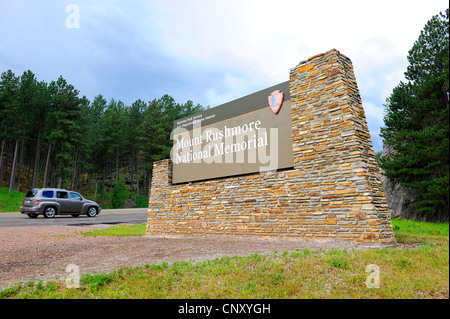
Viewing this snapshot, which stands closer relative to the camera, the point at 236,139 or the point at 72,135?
the point at 236,139

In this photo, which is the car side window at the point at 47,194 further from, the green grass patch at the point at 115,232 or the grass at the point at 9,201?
the grass at the point at 9,201

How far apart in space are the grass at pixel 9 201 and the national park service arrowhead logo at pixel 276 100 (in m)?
31.1

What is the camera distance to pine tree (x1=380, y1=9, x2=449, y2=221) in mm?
1513

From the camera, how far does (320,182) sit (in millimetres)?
6711

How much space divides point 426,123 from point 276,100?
582 cm

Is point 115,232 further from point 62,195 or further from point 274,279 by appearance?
point 274,279

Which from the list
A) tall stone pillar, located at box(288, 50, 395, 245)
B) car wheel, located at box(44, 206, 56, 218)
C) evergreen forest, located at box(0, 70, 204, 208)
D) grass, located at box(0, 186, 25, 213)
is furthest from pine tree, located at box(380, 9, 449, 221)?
evergreen forest, located at box(0, 70, 204, 208)

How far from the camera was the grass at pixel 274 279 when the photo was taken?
3.19m

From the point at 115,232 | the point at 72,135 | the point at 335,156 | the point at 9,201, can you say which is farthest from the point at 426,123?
the point at 72,135

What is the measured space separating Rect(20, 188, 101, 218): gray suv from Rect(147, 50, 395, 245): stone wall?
1284 cm

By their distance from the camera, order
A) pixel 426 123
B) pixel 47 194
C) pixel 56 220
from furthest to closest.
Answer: pixel 47 194 < pixel 56 220 < pixel 426 123

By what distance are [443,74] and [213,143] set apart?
8.09 meters
